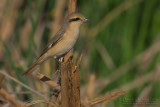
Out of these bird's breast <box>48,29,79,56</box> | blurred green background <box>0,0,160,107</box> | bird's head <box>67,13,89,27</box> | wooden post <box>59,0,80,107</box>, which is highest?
blurred green background <box>0,0,160,107</box>

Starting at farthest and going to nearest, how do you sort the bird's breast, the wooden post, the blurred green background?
the blurred green background
the bird's breast
the wooden post

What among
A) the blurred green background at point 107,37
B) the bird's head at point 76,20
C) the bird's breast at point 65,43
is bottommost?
the bird's breast at point 65,43

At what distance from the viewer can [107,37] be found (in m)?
5.61

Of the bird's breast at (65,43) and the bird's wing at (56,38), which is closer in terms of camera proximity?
the bird's breast at (65,43)

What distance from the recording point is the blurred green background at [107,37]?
5.27m

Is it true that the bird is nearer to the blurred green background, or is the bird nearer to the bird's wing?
the bird's wing

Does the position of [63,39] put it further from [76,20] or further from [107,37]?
[107,37]

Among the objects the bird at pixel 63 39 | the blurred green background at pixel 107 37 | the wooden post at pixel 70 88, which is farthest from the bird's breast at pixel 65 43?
the blurred green background at pixel 107 37

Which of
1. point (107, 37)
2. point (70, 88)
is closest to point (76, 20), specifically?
point (70, 88)

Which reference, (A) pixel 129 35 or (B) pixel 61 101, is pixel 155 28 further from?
(B) pixel 61 101

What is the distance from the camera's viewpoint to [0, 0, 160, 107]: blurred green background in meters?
5.27

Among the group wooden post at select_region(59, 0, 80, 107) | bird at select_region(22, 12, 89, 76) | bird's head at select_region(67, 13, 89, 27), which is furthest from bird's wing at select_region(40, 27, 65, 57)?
wooden post at select_region(59, 0, 80, 107)

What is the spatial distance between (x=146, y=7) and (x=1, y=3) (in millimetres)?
2129

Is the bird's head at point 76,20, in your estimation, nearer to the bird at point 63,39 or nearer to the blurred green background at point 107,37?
the bird at point 63,39
